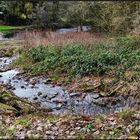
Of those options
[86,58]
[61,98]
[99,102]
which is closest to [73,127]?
[99,102]

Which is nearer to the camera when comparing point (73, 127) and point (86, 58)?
point (73, 127)

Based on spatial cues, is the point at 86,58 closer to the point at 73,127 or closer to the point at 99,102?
the point at 99,102

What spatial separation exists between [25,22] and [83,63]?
38.8 m

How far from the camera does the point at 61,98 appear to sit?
1407 centimetres

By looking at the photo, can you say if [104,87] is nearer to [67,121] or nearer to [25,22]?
[67,121]

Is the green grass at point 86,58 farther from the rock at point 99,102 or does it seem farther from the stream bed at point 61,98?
the rock at point 99,102

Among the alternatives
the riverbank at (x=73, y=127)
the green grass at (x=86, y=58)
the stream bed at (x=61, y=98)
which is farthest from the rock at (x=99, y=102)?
the riverbank at (x=73, y=127)

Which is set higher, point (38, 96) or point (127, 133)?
point (127, 133)

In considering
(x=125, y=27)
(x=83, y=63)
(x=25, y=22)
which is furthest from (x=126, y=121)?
(x=25, y=22)

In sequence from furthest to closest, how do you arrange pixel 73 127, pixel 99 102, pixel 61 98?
1. pixel 61 98
2. pixel 99 102
3. pixel 73 127

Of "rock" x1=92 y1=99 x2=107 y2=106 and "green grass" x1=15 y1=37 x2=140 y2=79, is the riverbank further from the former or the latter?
"green grass" x1=15 y1=37 x2=140 y2=79

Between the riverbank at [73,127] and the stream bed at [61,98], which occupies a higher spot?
the riverbank at [73,127]

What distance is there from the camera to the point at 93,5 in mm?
32219

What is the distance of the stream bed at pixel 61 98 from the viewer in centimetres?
1209
